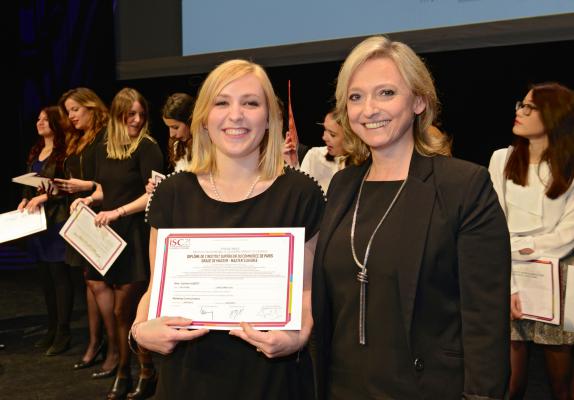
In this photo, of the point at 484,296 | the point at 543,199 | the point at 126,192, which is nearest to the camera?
the point at 484,296

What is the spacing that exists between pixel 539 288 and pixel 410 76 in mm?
1653

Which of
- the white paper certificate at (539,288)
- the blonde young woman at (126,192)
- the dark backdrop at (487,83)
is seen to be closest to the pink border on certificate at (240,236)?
the white paper certificate at (539,288)

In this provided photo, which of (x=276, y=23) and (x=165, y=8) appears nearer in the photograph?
(x=276, y=23)

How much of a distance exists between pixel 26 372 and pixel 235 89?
3366mm

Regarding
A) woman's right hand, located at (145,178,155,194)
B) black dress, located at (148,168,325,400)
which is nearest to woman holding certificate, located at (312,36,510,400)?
black dress, located at (148,168,325,400)

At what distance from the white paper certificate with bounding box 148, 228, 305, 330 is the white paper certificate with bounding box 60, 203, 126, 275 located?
2089 mm

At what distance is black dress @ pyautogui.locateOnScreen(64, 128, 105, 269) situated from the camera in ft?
13.6

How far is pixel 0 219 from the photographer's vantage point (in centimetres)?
411

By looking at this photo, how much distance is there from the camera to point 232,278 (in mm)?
1492

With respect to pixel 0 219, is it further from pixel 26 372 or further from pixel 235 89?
pixel 235 89

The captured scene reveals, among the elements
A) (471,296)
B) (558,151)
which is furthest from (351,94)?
(558,151)

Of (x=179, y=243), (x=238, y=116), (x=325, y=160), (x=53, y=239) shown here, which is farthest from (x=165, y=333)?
(x=53, y=239)

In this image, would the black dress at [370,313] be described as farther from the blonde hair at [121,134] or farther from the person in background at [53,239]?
the person in background at [53,239]
